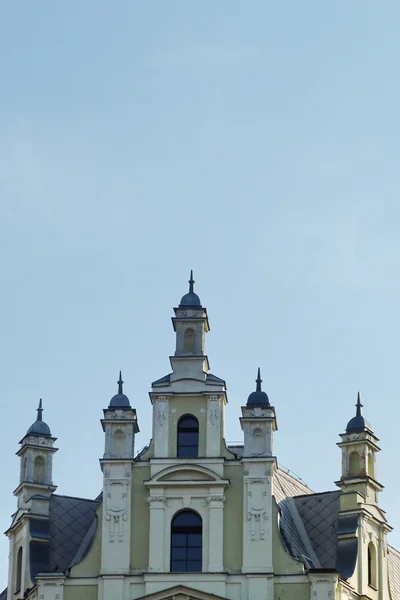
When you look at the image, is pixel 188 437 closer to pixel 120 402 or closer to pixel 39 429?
pixel 120 402

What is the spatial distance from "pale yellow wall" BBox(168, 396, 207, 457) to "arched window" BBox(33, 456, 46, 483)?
5530mm

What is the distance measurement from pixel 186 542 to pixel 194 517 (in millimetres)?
863

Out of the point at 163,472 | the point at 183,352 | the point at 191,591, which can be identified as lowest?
the point at 191,591

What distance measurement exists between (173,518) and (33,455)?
6.51 m

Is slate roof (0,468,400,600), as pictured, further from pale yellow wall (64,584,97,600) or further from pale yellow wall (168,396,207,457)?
pale yellow wall (168,396,207,457)

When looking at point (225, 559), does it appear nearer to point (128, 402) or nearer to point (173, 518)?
point (173, 518)

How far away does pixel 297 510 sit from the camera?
67.4 meters

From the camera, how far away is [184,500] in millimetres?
63000

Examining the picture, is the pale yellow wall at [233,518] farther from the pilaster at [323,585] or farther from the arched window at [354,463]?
the arched window at [354,463]

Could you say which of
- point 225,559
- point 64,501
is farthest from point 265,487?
point 64,501

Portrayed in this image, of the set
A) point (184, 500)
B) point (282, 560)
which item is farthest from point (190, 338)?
point (282, 560)

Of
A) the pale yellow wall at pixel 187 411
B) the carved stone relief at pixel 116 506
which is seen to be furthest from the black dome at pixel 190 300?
the carved stone relief at pixel 116 506

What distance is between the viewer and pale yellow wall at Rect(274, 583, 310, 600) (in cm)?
6150

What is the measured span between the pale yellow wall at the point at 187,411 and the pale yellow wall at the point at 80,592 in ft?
17.6
